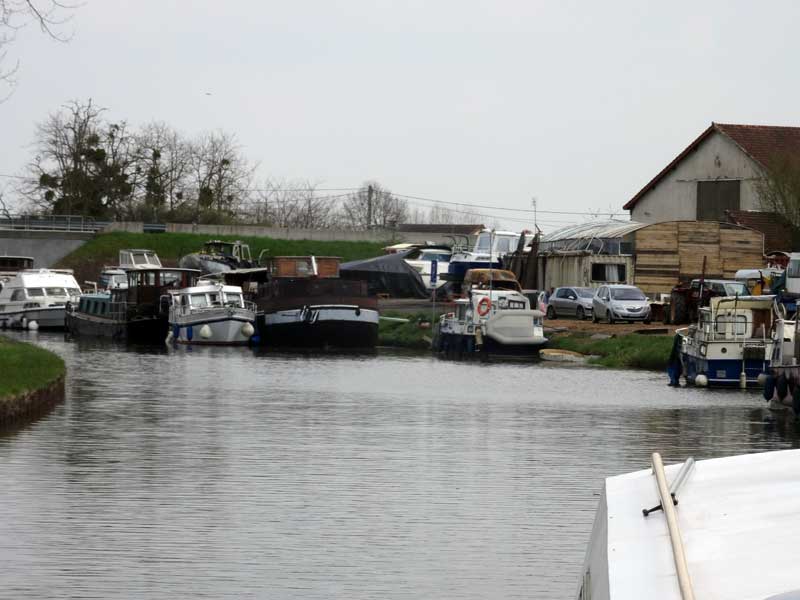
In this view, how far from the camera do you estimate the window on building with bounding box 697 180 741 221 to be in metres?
69.1

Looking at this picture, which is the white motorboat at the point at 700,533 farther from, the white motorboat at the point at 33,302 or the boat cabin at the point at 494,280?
the white motorboat at the point at 33,302

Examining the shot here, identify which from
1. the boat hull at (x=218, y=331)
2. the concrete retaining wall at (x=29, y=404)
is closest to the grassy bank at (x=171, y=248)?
the boat hull at (x=218, y=331)

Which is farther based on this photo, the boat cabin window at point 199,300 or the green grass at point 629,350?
the boat cabin window at point 199,300

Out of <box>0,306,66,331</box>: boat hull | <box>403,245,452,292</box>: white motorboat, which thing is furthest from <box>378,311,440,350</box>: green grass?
<box>0,306,66,331</box>: boat hull

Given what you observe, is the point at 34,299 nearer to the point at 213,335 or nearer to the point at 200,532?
the point at 213,335

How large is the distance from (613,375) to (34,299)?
37099mm

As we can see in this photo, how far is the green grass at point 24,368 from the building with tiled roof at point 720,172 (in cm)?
4199

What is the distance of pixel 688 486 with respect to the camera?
6.49m

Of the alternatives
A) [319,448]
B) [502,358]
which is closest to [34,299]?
[502,358]

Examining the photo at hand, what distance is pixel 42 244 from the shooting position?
96125 millimetres

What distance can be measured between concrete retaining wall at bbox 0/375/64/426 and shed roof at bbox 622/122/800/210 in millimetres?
46805

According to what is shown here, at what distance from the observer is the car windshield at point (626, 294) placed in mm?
54125

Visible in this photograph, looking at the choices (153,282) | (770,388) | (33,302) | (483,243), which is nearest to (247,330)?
(153,282)

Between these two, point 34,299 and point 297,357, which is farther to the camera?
point 34,299
